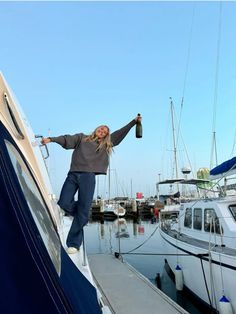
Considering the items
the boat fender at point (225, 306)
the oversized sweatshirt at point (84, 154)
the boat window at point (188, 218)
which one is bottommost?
the boat fender at point (225, 306)

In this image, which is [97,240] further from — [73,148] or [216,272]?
[73,148]

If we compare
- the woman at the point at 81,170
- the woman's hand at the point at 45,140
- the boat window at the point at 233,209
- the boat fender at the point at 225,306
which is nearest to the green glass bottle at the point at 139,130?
the woman at the point at 81,170

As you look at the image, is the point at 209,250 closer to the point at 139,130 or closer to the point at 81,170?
the point at 139,130

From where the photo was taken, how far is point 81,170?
4246 millimetres

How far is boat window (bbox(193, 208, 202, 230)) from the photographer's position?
416 inches

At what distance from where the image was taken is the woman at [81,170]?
13.9 ft

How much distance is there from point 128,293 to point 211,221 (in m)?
4.64

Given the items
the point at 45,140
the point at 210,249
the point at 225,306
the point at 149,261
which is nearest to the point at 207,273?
the point at 210,249

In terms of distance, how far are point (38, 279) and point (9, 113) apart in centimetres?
122

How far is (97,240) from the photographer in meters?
27.4

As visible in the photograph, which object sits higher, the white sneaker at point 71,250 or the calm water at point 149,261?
the white sneaker at point 71,250

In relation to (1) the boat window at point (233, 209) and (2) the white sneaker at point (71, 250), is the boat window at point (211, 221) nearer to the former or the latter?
(1) the boat window at point (233, 209)

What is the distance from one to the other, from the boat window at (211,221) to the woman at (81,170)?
5.42 m

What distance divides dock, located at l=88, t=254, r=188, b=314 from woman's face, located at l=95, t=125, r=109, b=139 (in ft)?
7.63
